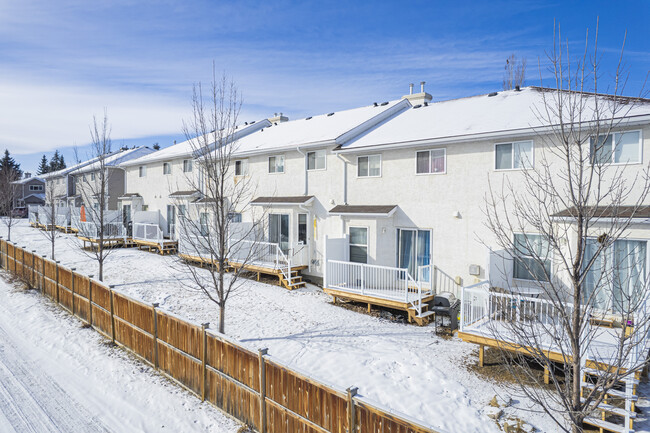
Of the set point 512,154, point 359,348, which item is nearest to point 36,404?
point 359,348

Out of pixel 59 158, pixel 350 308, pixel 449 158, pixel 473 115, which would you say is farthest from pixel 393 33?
pixel 59 158

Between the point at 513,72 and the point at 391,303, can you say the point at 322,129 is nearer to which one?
the point at 391,303

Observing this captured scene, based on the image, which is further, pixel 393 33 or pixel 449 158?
pixel 393 33

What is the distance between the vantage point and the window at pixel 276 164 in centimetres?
1823

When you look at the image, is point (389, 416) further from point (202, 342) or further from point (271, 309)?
point (271, 309)

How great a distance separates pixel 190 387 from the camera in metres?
7.91

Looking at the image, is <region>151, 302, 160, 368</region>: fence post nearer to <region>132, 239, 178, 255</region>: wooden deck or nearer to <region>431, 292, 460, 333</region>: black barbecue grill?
<region>431, 292, 460, 333</region>: black barbecue grill

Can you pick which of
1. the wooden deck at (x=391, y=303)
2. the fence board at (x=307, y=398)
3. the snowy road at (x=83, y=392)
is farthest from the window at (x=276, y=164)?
the fence board at (x=307, y=398)

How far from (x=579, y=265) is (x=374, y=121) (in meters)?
14.2

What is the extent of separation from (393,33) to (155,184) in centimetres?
1880

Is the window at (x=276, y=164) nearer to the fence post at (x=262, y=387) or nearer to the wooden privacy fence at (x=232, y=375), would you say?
the wooden privacy fence at (x=232, y=375)

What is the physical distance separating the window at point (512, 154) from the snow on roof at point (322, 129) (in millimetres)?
6212

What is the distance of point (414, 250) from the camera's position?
13719mm

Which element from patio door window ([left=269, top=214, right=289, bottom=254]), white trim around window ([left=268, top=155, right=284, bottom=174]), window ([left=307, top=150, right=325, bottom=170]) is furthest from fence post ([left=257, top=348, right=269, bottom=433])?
white trim around window ([left=268, top=155, right=284, bottom=174])
